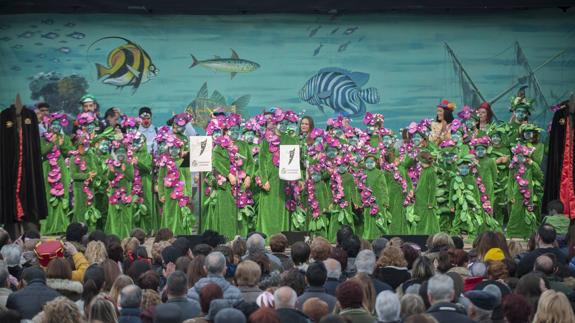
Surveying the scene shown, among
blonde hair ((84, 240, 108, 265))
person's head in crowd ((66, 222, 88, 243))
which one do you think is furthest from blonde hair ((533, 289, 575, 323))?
person's head in crowd ((66, 222, 88, 243))

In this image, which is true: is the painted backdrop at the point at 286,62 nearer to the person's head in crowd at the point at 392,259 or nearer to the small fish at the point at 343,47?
the small fish at the point at 343,47

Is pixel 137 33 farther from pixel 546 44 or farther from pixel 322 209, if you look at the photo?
pixel 546 44

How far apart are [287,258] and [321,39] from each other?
11.3 metres

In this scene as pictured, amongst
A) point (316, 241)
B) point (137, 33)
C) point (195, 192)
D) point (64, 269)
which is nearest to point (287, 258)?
point (316, 241)

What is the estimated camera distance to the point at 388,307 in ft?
30.4

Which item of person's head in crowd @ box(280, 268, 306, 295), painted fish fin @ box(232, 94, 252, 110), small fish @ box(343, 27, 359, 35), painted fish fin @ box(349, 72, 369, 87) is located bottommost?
person's head in crowd @ box(280, 268, 306, 295)

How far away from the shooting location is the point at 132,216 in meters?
19.8

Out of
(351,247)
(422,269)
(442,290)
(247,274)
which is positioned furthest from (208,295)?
(351,247)

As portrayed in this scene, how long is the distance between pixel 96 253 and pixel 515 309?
4.83 meters

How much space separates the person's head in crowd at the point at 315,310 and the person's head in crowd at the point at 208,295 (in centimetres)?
72

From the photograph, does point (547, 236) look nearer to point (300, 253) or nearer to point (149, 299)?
point (300, 253)

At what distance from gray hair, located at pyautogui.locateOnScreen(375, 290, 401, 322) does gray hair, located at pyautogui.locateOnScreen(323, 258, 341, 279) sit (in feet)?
7.29

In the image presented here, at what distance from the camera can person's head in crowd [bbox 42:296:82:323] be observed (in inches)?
349

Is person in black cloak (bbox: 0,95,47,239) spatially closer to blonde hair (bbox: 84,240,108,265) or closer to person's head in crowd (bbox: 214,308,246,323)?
blonde hair (bbox: 84,240,108,265)
